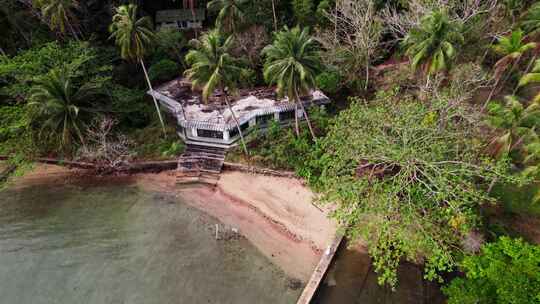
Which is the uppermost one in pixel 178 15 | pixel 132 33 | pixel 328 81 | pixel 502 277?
pixel 178 15

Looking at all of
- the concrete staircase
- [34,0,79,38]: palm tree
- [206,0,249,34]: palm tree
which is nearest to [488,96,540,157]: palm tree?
the concrete staircase

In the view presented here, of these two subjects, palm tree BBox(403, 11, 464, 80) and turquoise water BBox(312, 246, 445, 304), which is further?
palm tree BBox(403, 11, 464, 80)

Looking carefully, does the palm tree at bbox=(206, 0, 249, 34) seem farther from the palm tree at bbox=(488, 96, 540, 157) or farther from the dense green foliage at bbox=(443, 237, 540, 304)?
the dense green foliage at bbox=(443, 237, 540, 304)

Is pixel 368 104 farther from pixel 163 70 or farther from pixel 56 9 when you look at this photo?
pixel 56 9

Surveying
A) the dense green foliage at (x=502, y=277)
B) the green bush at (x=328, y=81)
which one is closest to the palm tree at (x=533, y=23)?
the green bush at (x=328, y=81)

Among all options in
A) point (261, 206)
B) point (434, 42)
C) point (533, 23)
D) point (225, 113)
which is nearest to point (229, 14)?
point (225, 113)

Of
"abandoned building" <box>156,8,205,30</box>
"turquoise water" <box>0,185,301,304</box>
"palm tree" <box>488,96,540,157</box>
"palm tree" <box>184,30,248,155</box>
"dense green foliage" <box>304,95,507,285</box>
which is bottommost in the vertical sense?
"turquoise water" <box>0,185,301,304</box>

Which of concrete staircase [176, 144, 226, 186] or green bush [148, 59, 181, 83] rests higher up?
green bush [148, 59, 181, 83]
